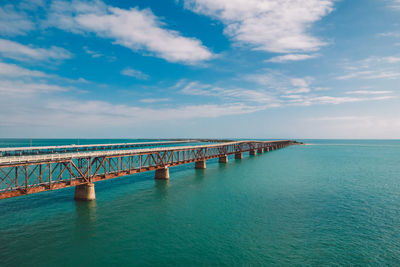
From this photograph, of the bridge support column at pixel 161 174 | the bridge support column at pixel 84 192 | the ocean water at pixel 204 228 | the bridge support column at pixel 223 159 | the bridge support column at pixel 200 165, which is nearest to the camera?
the ocean water at pixel 204 228

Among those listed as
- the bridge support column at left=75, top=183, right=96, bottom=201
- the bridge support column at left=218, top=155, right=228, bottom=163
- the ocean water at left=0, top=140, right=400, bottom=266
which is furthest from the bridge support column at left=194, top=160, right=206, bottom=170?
the bridge support column at left=75, top=183, right=96, bottom=201

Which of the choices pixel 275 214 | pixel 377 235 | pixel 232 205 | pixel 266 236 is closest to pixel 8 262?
pixel 266 236

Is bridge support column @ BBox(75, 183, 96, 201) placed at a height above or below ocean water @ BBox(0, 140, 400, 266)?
above

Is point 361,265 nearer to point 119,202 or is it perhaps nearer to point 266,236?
point 266,236

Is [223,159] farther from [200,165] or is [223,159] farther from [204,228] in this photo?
[204,228]

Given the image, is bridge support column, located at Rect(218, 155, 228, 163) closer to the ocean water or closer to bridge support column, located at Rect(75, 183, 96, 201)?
the ocean water

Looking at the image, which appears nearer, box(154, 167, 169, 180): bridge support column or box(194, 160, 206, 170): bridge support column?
box(154, 167, 169, 180): bridge support column

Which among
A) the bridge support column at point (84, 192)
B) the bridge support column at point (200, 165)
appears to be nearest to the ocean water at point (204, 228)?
the bridge support column at point (84, 192)

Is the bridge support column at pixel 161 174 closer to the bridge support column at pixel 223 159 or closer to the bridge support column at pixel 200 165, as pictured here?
the bridge support column at pixel 200 165
